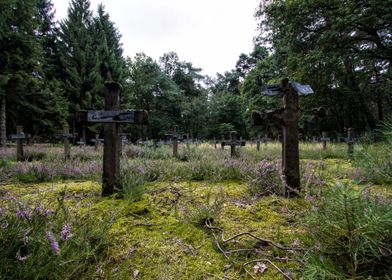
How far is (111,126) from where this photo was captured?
3.37 metres

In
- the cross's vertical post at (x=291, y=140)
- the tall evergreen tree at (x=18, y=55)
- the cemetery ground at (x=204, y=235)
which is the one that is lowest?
the cemetery ground at (x=204, y=235)

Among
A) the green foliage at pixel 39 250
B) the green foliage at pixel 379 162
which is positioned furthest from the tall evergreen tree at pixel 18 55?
the green foliage at pixel 379 162

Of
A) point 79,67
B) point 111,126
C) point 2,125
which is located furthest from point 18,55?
point 111,126

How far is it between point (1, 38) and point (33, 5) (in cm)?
419

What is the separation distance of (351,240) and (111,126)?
2.98 m

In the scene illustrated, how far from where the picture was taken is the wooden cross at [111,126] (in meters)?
3.28

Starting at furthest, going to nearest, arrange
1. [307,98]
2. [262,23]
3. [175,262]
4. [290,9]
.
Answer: [307,98]
[262,23]
[290,9]
[175,262]

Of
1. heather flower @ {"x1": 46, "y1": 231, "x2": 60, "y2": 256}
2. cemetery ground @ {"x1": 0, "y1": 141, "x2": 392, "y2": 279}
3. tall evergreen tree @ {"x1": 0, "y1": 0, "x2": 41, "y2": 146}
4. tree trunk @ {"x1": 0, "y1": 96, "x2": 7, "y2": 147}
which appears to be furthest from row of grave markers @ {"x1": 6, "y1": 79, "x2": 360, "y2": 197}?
Answer: tall evergreen tree @ {"x1": 0, "y1": 0, "x2": 41, "y2": 146}

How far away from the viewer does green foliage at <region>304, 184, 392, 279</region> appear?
1.29 metres

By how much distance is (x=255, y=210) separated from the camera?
2.84m

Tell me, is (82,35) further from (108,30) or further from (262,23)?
(262,23)

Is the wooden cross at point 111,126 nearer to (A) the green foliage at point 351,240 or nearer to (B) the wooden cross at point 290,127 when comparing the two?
(B) the wooden cross at point 290,127

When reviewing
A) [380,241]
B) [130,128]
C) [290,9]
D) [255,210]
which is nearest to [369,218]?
[380,241]

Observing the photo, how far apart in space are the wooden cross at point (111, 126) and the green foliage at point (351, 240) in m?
2.42
